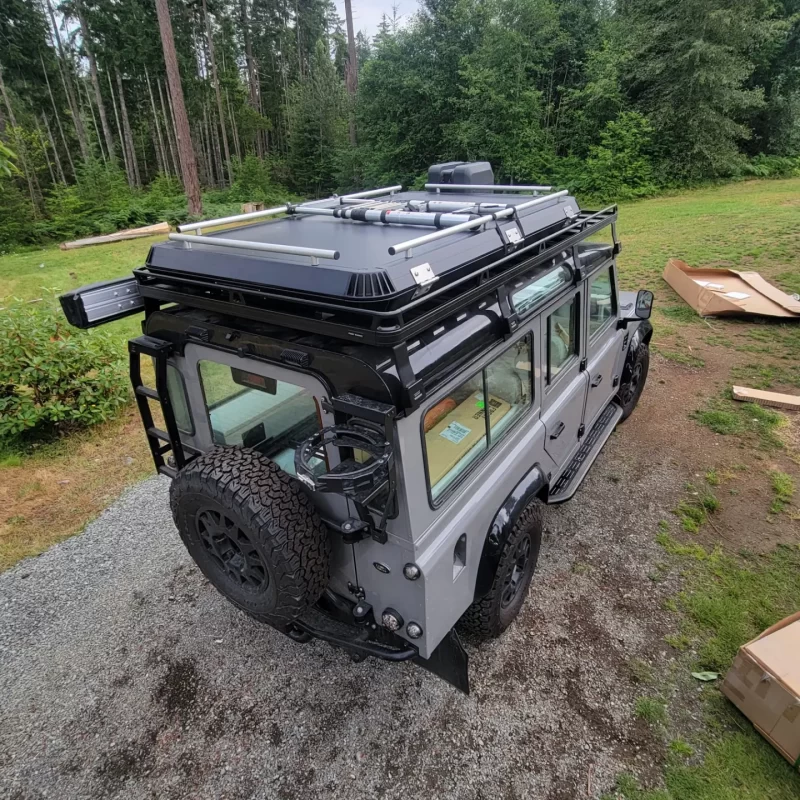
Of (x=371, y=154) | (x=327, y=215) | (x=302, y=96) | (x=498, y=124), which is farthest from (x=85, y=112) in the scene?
(x=327, y=215)

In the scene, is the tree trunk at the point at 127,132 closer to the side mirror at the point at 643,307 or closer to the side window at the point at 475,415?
the side mirror at the point at 643,307

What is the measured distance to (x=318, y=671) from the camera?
3.06 metres

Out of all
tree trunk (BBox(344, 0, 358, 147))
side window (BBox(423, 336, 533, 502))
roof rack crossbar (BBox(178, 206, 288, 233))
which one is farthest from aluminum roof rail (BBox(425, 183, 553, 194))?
tree trunk (BBox(344, 0, 358, 147))

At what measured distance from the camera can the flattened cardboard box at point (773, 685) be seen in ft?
8.02

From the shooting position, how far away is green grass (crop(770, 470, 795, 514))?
4.21 m

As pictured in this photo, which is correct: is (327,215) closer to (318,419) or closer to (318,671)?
(318,419)

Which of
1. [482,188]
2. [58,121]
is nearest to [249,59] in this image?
[58,121]

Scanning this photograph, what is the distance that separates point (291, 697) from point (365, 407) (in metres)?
2.00

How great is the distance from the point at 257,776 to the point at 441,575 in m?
1.45

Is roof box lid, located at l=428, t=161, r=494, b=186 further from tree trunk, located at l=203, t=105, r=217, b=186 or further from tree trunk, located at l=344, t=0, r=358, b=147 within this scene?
tree trunk, located at l=203, t=105, r=217, b=186

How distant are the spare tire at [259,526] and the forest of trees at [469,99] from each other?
18.0 m

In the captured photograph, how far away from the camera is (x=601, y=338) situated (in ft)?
13.8

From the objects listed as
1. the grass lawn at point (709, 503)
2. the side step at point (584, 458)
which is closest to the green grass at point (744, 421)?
the grass lawn at point (709, 503)

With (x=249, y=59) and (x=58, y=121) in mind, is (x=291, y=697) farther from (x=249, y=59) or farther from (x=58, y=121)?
(x=249, y=59)
